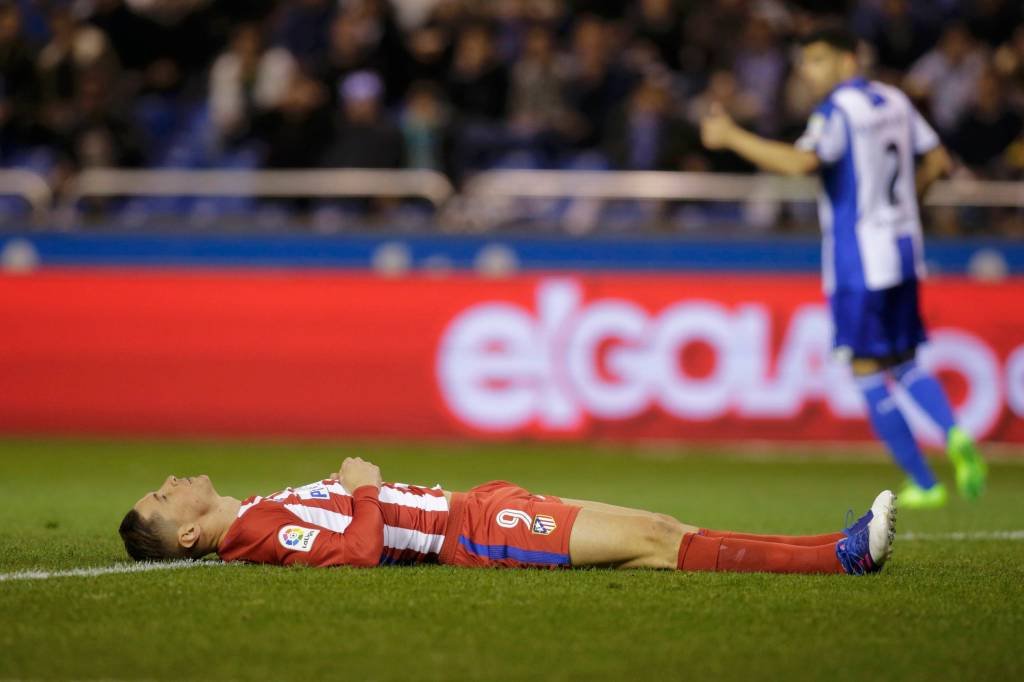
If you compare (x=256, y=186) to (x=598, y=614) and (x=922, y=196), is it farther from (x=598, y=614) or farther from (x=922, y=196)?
(x=598, y=614)

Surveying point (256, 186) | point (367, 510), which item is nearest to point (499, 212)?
point (256, 186)

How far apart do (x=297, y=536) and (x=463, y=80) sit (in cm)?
1002

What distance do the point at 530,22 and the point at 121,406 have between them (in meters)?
5.69

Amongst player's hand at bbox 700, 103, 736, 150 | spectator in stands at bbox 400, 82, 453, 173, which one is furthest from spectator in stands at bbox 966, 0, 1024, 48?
player's hand at bbox 700, 103, 736, 150

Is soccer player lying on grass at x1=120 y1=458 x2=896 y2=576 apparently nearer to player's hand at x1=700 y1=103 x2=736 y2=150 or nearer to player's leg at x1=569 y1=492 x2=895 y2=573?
player's leg at x1=569 y1=492 x2=895 y2=573

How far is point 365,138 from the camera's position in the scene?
14453mm

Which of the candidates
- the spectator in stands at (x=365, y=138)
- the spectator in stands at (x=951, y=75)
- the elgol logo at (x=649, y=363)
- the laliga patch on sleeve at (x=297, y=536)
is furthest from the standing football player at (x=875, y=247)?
the spectator in stands at (x=951, y=75)

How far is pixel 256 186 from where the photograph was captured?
573 inches

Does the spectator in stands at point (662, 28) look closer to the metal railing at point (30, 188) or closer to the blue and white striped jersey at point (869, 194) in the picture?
the metal railing at point (30, 188)

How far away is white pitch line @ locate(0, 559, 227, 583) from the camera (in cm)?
568

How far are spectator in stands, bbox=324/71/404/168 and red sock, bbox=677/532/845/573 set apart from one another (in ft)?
30.2

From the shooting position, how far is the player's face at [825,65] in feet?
27.3

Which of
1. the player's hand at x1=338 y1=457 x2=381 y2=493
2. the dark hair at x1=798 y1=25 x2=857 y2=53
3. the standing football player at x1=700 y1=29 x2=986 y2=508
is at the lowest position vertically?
the player's hand at x1=338 y1=457 x2=381 y2=493

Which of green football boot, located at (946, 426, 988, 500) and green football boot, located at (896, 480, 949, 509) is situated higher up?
green football boot, located at (946, 426, 988, 500)
